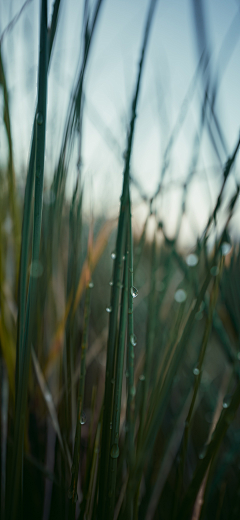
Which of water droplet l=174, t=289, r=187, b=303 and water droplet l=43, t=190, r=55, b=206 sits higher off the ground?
water droplet l=43, t=190, r=55, b=206

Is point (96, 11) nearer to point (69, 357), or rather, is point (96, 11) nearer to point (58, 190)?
point (58, 190)

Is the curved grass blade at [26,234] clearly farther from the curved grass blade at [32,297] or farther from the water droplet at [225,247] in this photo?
the water droplet at [225,247]

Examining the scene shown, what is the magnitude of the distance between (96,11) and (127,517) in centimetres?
36

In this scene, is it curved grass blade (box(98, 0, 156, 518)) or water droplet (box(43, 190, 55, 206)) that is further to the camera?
water droplet (box(43, 190, 55, 206))

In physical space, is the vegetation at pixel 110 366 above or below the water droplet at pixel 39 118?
below

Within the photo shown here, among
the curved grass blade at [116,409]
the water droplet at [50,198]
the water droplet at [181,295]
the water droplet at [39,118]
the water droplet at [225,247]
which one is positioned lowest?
the curved grass blade at [116,409]

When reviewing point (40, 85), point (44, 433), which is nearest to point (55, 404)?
point (44, 433)

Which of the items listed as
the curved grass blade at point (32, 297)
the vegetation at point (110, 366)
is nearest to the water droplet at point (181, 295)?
the vegetation at point (110, 366)

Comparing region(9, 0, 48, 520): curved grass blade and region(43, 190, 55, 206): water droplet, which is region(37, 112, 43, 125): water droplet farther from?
region(43, 190, 55, 206): water droplet

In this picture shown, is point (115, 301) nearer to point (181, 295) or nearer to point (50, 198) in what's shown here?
point (181, 295)

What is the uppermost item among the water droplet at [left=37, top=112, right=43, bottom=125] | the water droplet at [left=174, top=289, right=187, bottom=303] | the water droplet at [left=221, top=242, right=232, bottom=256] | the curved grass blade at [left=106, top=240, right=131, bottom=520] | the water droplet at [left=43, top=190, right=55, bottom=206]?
the water droplet at [left=43, top=190, right=55, bottom=206]

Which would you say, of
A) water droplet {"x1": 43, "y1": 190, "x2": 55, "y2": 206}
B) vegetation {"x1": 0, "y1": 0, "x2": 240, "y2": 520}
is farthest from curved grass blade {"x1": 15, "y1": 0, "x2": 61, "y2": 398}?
water droplet {"x1": 43, "y1": 190, "x2": 55, "y2": 206}

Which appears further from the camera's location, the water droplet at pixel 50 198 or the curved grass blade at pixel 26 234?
the water droplet at pixel 50 198

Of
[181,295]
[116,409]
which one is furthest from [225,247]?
[116,409]
